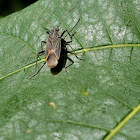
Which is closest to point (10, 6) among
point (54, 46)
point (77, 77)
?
point (54, 46)

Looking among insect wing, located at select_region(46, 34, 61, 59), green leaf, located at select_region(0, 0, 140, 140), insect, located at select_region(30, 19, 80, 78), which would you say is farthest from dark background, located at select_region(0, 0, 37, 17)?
insect wing, located at select_region(46, 34, 61, 59)

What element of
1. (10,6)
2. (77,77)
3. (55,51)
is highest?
(10,6)

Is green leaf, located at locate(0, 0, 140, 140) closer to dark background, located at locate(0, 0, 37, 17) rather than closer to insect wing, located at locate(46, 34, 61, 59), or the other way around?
insect wing, located at locate(46, 34, 61, 59)

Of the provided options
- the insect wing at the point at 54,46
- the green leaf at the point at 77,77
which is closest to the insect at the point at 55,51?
the insect wing at the point at 54,46

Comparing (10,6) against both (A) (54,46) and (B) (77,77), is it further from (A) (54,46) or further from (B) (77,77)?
(B) (77,77)

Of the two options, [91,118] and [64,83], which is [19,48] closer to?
[64,83]

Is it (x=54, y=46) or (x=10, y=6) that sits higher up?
(x=10, y=6)

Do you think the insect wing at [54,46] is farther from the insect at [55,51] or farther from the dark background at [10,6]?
the dark background at [10,6]
